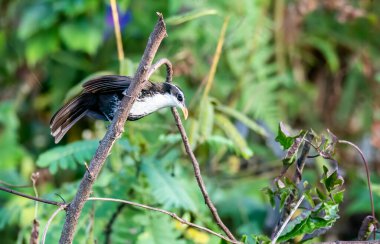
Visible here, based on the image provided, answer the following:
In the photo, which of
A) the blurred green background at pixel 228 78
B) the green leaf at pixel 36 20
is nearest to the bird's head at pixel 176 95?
the blurred green background at pixel 228 78

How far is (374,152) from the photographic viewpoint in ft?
16.0

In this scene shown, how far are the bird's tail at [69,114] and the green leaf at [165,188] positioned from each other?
16.6 inches

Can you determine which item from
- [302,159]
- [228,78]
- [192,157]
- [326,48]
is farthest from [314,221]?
[326,48]

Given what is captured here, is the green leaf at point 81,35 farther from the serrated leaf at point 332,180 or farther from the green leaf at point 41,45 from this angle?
the serrated leaf at point 332,180

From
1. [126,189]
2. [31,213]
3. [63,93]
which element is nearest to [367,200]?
[126,189]

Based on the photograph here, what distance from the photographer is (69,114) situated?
2.14 metres

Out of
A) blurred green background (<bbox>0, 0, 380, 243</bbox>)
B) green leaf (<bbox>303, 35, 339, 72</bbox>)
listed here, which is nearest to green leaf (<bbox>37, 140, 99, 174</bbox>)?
blurred green background (<bbox>0, 0, 380, 243</bbox>)

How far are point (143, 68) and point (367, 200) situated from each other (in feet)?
6.84

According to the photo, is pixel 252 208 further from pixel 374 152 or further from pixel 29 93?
pixel 29 93

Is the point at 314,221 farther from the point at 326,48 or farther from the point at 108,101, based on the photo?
the point at 326,48

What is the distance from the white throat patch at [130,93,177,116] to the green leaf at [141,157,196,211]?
0.42 meters

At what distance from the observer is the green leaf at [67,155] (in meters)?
2.45

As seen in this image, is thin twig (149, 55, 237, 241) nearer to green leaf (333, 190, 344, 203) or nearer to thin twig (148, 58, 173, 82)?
thin twig (148, 58, 173, 82)

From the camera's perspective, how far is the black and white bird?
6.88 feet
